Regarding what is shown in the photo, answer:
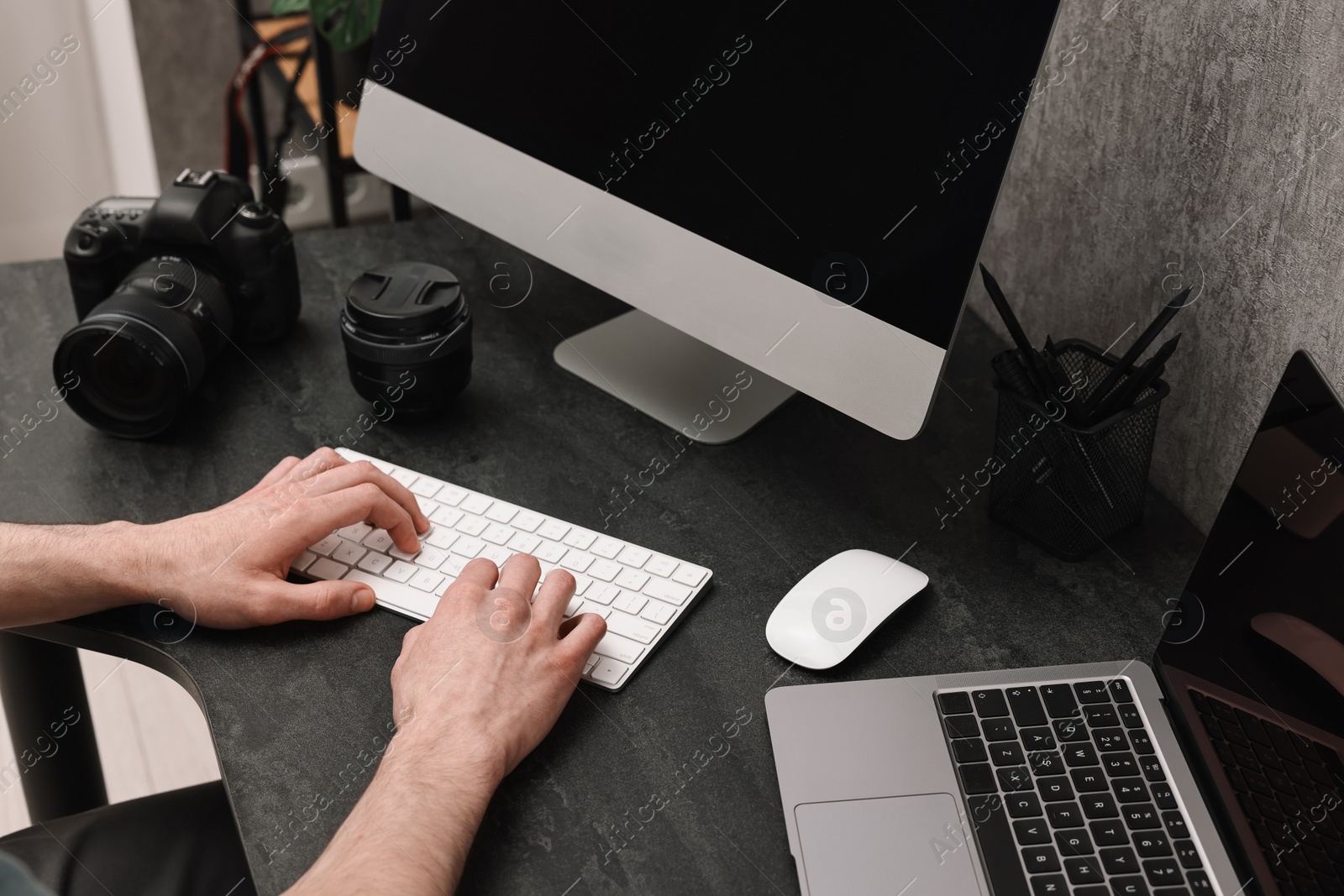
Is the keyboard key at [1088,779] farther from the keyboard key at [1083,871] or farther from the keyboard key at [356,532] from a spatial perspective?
the keyboard key at [356,532]

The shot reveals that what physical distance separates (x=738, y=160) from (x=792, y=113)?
0.18 feet

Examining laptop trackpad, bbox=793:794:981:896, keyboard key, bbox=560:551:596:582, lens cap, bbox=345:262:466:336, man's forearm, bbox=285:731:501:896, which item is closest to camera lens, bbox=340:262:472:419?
lens cap, bbox=345:262:466:336

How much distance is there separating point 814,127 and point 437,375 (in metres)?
0.37

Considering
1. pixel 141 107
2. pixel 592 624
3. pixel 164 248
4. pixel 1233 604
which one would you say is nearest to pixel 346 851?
pixel 592 624

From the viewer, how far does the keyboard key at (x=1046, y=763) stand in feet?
1.91

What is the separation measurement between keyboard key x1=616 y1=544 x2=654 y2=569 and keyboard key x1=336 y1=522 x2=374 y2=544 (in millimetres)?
192

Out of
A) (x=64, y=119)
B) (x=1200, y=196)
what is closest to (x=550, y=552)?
(x=1200, y=196)

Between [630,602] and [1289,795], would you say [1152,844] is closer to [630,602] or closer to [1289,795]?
[1289,795]

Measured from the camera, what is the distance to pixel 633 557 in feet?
2.42

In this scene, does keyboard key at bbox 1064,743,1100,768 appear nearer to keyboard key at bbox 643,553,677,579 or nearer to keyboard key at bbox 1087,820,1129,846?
keyboard key at bbox 1087,820,1129,846

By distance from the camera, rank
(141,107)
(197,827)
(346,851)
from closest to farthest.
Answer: (346,851) < (197,827) < (141,107)

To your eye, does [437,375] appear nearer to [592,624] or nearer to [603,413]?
[603,413]

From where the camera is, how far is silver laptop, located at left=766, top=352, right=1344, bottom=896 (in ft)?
1.62

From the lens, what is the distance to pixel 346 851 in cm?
54
